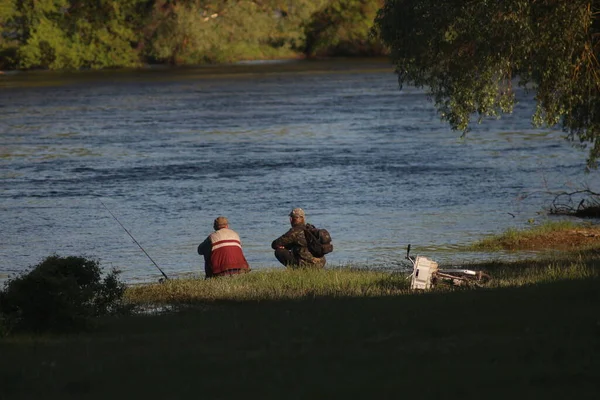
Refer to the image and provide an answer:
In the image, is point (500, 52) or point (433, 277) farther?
point (500, 52)

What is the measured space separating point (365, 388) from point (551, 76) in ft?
38.5

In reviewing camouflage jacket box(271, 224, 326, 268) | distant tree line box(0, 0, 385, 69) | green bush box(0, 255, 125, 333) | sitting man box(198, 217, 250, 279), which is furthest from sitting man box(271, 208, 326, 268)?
distant tree line box(0, 0, 385, 69)

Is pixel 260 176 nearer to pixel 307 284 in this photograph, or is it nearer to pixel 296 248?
pixel 296 248

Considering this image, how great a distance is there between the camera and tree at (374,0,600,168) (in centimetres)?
1738

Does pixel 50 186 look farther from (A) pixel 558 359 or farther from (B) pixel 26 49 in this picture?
(B) pixel 26 49

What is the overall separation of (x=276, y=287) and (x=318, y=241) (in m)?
2.32

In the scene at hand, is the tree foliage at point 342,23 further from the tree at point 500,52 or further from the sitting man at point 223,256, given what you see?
the sitting man at point 223,256

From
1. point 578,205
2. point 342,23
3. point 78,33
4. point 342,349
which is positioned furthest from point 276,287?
point 342,23

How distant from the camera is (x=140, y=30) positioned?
9162 cm

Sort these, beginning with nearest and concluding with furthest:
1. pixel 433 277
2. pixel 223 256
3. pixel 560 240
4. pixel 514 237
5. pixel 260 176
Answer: pixel 433 277
pixel 223 256
pixel 560 240
pixel 514 237
pixel 260 176

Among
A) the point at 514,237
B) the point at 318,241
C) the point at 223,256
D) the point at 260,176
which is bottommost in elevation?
the point at 260,176

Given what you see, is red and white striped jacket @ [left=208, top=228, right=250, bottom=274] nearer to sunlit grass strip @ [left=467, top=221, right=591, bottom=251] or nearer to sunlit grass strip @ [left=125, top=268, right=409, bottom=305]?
sunlit grass strip @ [left=125, top=268, right=409, bottom=305]

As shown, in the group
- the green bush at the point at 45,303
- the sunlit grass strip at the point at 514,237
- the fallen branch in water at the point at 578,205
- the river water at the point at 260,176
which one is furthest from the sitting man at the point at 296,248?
the fallen branch in water at the point at 578,205

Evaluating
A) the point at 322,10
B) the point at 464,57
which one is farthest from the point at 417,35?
the point at 322,10
